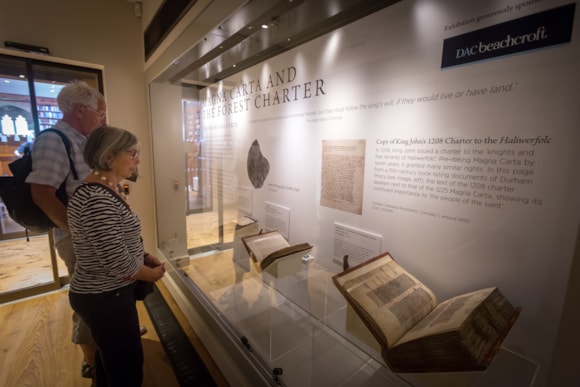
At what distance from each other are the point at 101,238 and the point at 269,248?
881 millimetres

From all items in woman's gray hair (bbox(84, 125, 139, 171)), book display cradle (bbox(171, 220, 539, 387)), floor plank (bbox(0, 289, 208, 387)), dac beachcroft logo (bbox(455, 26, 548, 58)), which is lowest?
floor plank (bbox(0, 289, 208, 387))

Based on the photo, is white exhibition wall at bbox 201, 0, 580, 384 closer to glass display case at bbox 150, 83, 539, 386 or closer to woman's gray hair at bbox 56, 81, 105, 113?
glass display case at bbox 150, 83, 539, 386

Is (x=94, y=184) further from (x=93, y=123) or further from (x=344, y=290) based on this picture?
(x=344, y=290)

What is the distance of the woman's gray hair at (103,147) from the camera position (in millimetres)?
1145

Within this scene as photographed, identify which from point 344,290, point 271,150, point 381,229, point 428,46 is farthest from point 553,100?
point 271,150

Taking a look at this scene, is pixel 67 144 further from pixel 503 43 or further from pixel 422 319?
pixel 503 43

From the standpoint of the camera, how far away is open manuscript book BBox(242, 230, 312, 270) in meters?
1.46

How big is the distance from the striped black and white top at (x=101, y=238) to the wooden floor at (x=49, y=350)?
1081 mm

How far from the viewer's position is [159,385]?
70.0 inches

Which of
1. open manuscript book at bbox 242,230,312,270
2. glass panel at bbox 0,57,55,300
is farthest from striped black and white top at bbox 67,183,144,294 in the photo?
glass panel at bbox 0,57,55,300

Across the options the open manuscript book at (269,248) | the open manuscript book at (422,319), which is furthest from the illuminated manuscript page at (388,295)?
the open manuscript book at (269,248)

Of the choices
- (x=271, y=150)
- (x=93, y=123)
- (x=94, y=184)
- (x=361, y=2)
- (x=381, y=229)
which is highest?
(x=361, y=2)

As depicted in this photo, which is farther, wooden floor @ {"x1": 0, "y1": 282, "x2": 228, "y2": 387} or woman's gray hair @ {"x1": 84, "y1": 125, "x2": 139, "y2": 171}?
wooden floor @ {"x1": 0, "y1": 282, "x2": 228, "y2": 387}

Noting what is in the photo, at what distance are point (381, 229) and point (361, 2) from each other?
108cm
